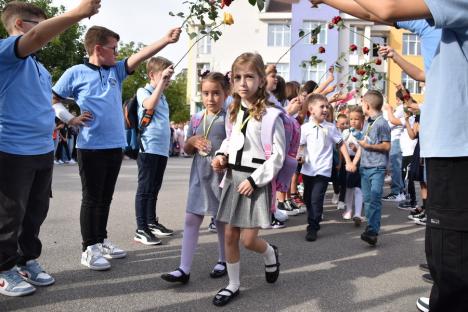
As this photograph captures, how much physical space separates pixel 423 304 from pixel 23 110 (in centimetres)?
325

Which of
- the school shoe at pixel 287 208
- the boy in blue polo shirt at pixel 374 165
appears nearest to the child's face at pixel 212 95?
the boy in blue polo shirt at pixel 374 165

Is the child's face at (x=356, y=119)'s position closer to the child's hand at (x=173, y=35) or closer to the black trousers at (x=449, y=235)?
the child's hand at (x=173, y=35)

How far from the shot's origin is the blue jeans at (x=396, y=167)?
32.4 ft

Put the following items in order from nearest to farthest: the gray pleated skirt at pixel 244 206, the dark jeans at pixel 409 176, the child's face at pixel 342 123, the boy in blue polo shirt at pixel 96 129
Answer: the gray pleated skirt at pixel 244 206 → the boy in blue polo shirt at pixel 96 129 → the dark jeans at pixel 409 176 → the child's face at pixel 342 123

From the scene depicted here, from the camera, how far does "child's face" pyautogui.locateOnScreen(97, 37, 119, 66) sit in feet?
14.1

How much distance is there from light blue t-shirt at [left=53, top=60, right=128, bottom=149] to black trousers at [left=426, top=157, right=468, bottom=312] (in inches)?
118

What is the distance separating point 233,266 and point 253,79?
57.4 inches

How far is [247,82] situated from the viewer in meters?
3.60

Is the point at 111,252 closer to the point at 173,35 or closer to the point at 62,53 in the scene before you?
the point at 173,35

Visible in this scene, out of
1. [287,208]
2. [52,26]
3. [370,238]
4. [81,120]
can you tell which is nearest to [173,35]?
[81,120]

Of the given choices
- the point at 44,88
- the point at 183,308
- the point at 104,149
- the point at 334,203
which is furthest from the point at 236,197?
the point at 334,203

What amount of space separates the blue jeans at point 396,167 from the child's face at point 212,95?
669cm

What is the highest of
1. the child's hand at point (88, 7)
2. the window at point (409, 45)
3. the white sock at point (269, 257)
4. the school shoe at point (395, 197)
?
the window at point (409, 45)

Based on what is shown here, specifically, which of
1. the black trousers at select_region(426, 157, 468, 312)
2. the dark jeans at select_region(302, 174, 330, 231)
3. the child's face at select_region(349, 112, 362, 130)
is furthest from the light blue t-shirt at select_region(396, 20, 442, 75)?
the child's face at select_region(349, 112, 362, 130)
